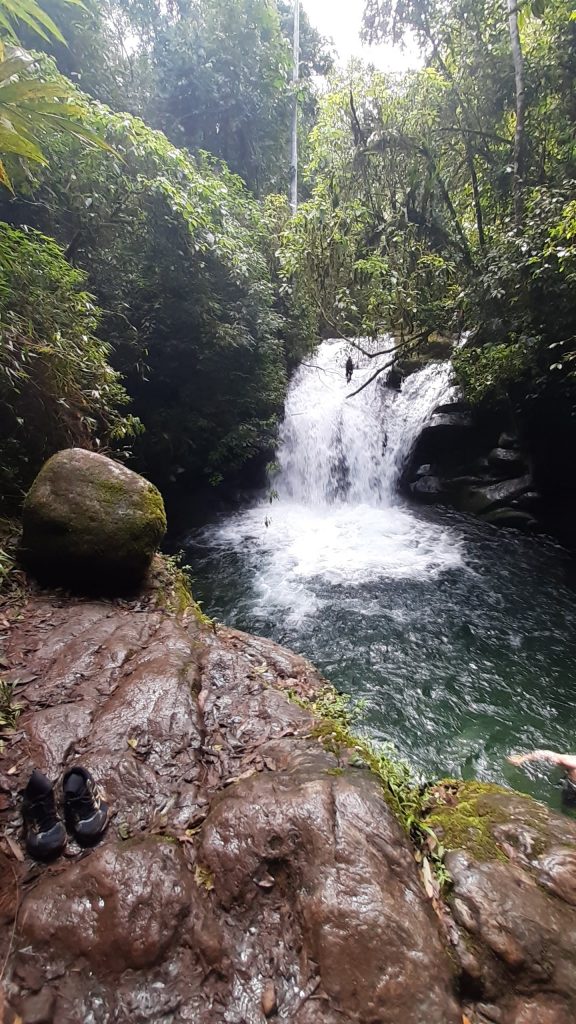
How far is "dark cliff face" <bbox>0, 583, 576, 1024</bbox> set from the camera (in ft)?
5.48

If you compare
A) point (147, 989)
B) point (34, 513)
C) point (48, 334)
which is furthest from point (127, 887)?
point (48, 334)

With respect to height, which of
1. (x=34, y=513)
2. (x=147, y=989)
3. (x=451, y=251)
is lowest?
(x=147, y=989)

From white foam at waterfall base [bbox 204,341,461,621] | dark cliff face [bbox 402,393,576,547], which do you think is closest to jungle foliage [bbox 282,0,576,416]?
dark cliff face [bbox 402,393,576,547]

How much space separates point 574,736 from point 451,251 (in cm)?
1033

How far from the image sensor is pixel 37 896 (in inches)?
74.4

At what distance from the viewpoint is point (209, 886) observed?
80.0 inches

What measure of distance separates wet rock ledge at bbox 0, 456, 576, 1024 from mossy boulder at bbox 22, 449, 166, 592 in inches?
64.6

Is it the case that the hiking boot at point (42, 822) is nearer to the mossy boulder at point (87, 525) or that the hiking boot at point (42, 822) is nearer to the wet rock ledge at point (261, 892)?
the wet rock ledge at point (261, 892)

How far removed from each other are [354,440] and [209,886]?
1202cm

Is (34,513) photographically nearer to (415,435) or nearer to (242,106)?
(415,435)

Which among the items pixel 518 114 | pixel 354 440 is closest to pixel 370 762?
pixel 354 440

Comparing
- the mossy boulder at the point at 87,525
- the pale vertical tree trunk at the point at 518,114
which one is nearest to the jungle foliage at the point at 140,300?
the mossy boulder at the point at 87,525

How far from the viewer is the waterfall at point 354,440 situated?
12656 mm

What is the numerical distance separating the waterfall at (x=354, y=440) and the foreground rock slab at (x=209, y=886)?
995 cm
